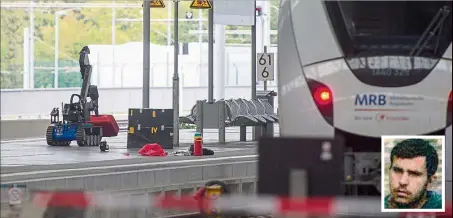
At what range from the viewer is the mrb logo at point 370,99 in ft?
41.7

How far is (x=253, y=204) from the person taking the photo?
1112cm

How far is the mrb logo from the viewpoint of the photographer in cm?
1270

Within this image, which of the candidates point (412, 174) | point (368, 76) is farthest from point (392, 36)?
point (412, 174)

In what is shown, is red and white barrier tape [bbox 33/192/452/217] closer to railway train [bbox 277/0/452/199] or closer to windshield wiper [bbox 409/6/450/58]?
railway train [bbox 277/0/452/199]

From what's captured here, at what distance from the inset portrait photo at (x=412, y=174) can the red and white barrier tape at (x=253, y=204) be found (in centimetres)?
15

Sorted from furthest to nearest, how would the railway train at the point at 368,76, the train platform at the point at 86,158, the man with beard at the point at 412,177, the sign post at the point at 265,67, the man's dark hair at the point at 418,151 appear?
1. the sign post at the point at 265,67
2. the train platform at the point at 86,158
3. the railway train at the point at 368,76
4. the man's dark hair at the point at 418,151
5. the man with beard at the point at 412,177

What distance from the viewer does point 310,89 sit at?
12.9 meters

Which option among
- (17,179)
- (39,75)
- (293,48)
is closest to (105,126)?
(39,75)

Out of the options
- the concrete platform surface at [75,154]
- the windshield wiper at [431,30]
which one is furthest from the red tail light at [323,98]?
the concrete platform surface at [75,154]

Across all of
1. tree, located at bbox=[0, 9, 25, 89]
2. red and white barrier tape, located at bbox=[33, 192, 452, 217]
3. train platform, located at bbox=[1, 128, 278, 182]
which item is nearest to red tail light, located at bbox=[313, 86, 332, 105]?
red and white barrier tape, located at bbox=[33, 192, 452, 217]

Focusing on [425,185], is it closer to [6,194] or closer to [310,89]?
[310,89]

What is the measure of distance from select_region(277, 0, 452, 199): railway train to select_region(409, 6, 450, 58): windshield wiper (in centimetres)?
1

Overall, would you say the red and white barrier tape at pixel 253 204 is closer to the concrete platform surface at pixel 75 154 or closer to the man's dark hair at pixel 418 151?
the man's dark hair at pixel 418 151

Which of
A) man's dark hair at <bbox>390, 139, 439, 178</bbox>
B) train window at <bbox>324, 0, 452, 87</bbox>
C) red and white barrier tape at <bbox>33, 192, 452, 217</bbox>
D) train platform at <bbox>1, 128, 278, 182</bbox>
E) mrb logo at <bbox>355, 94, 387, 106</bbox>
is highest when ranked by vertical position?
train window at <bbox>324, 0, 452, 87</bbox>
